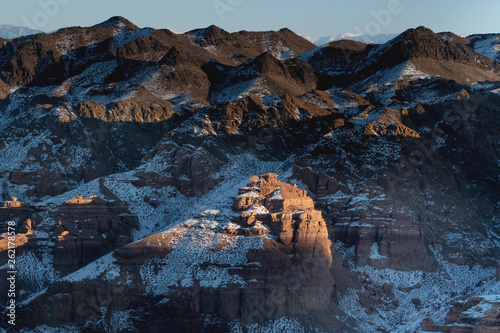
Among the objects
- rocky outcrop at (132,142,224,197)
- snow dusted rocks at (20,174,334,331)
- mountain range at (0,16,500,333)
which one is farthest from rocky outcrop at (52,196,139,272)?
snow dusted rocks at (20,174,334,331)

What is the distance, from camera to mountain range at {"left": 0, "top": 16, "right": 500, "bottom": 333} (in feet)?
404

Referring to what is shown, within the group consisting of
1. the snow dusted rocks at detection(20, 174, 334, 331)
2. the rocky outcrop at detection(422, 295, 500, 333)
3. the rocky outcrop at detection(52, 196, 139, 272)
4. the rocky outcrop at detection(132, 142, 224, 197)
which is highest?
the rocky outcrop at detection(132, 142, 224, 197)

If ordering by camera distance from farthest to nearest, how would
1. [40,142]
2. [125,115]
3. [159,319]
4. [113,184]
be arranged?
[125,115]
[40,142]
[113,184]
[159,319]

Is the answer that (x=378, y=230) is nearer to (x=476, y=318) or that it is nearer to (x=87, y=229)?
(x=87, y=229)

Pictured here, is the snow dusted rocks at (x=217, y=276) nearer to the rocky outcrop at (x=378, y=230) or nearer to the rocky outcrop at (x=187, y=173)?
the rocky outcrop at (x=378, y=230)

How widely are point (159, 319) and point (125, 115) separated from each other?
82.2m

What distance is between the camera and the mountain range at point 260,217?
12306cm

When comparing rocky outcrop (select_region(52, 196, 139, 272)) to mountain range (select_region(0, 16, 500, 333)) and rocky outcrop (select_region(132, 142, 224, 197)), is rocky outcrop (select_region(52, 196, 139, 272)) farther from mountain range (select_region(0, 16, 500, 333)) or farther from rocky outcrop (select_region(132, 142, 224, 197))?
rocky outcrop (select_region(132, 142, 224, 197))

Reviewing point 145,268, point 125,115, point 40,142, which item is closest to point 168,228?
point 145,268

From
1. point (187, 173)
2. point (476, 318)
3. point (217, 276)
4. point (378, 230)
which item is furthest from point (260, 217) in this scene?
point (476, 318)

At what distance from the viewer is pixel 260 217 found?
12938cm

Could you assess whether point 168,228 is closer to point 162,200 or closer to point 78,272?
point 78,272

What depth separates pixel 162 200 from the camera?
160 m

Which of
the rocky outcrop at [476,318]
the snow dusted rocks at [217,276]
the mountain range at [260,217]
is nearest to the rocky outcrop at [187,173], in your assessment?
the mountain range at [260,217]
